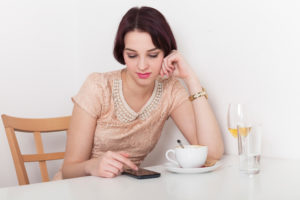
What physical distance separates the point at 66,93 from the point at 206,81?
0.99 meters

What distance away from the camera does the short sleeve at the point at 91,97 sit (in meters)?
1.48

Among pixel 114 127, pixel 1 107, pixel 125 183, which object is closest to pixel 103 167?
pixel 125 183

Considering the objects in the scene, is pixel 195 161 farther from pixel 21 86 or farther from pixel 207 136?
pixel 21 86

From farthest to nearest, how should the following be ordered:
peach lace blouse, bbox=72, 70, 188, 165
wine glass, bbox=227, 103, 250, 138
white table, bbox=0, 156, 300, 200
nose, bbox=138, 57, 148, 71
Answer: peach lace blouse, bbox=72, 70, 188, 165 → nose, bbox=138, 57, 148, 71 → wine glass, bbox=227, 103, 250, 138 → white table, bbox=0, 156, 300, 200

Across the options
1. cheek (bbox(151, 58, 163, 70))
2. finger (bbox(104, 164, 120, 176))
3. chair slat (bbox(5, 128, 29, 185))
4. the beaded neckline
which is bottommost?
chair slat (bbox(5, 128, 29, 185))

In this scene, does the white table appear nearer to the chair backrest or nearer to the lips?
the lips

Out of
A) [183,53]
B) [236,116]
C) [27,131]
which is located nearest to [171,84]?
[183,53]

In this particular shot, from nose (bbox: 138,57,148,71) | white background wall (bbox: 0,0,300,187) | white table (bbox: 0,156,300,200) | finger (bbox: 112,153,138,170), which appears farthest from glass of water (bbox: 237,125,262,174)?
nose (bbox: 138,57,148,71)

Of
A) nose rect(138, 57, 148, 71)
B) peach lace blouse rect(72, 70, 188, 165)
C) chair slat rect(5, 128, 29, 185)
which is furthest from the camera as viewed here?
chair slat rect(5, 128, 29, 185)

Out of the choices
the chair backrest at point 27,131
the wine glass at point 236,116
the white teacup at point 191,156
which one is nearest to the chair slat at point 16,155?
the chair backrest at point 27,131

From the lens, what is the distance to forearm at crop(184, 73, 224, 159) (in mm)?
1432

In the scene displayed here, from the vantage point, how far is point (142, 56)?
1395mm

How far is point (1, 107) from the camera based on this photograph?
2.04m

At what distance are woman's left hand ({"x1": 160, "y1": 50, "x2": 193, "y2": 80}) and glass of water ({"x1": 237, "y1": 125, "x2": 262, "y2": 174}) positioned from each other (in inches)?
17.2
